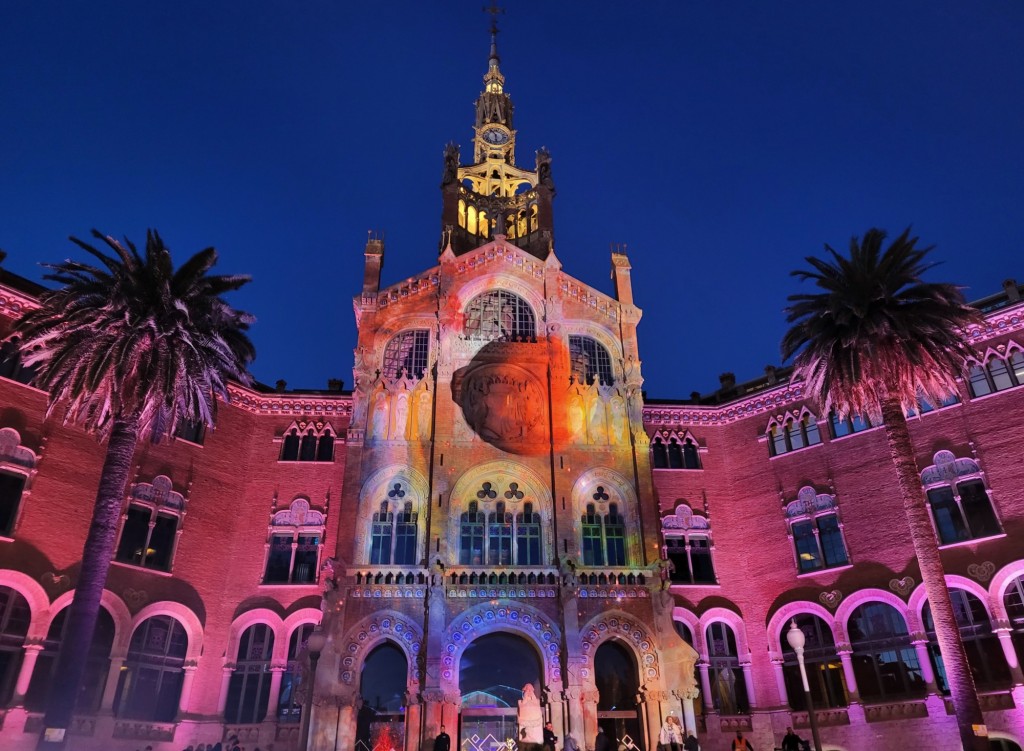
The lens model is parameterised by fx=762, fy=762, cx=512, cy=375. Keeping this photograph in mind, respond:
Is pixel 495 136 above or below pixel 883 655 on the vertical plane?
above

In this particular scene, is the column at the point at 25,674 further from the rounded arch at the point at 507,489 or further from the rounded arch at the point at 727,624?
the rounded arch at the point at 727,624

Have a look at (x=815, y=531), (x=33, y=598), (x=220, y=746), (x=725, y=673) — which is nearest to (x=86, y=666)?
(x=33, y=598)

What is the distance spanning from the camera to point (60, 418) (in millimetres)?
29625

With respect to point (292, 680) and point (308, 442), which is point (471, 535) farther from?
point (308, 442)

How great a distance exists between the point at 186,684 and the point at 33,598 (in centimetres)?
706

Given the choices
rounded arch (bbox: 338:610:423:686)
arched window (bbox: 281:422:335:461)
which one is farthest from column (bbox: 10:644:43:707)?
arched window (bbox: 281:422:335:461)

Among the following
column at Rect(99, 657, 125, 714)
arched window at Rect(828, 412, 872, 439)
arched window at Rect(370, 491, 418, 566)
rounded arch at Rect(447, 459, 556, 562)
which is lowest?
column at Rect(99, 657, 125, 714)

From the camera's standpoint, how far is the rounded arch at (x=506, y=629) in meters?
29.5

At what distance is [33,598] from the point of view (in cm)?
2712

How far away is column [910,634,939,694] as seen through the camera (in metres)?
29.5

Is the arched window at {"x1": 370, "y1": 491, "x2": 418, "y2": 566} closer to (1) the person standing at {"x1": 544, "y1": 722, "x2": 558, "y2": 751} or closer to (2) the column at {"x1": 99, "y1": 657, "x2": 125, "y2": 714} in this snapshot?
(2) the column at {"x1": 99, "y1": 657, "x2": 125, "y2": 714}

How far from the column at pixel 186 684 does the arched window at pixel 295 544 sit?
14.5ft

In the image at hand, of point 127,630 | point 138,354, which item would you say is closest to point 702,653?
point 127,630

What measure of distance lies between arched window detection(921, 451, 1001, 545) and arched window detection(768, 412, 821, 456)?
534cm
